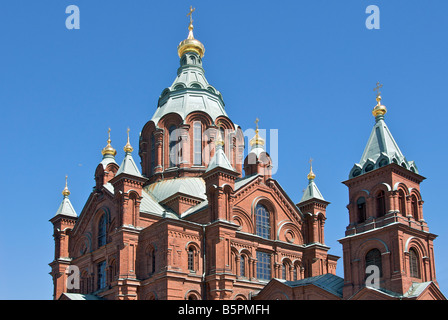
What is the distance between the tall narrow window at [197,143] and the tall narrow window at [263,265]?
8.85 metres

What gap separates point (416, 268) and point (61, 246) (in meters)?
24.4

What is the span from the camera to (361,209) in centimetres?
3297

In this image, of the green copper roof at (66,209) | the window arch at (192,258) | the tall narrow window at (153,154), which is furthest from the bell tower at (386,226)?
the green copper roof at (66,209)

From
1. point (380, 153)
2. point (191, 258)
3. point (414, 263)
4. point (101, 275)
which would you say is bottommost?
point (414, 263)

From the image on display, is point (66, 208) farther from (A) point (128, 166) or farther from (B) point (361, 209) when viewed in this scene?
(B) point (361, 209)

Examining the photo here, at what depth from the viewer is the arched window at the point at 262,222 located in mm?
41125

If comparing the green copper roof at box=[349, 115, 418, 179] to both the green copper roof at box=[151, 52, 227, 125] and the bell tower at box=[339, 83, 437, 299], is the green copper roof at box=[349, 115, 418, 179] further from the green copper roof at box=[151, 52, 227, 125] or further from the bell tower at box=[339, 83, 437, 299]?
the green copper roof at box=[151, 52, 227, 125]

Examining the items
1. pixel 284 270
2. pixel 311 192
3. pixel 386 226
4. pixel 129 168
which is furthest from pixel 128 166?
pixel 386 226

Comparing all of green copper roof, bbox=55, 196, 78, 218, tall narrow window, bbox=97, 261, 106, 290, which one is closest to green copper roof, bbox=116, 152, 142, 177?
tall narrow window, bbox=97, 261, 106, 290

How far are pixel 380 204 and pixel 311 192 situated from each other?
11.8m

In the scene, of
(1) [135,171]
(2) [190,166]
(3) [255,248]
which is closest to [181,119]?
(2) [190,166]
